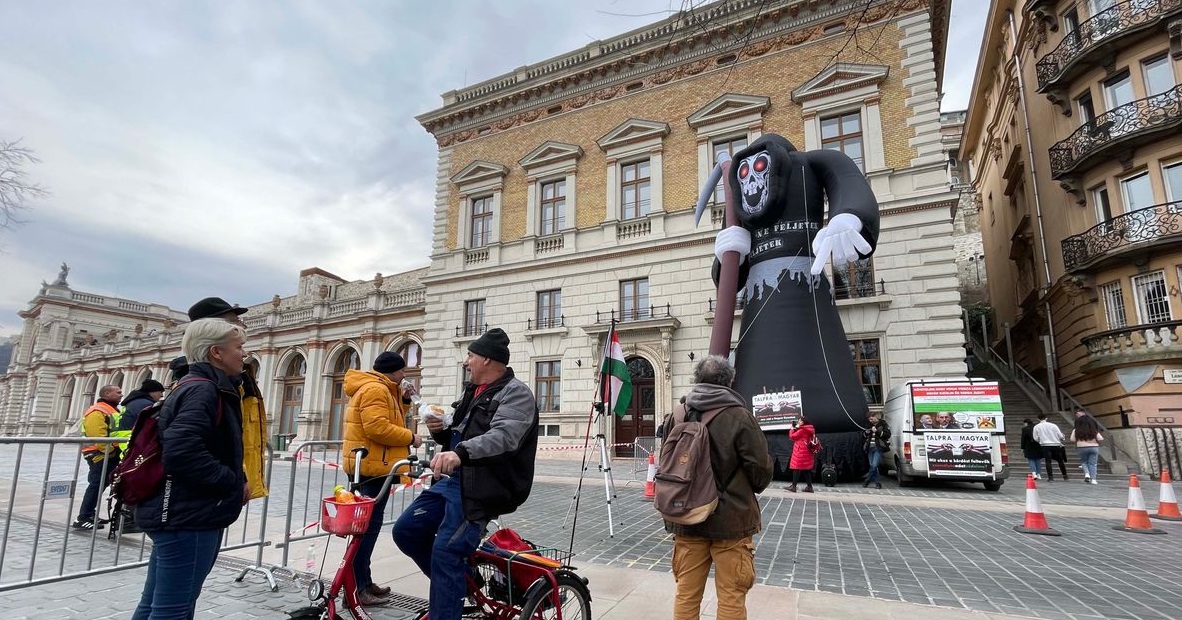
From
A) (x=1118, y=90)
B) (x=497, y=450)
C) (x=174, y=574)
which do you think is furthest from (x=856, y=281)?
(x=174, y=574)

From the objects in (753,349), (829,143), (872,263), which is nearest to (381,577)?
(753,349)

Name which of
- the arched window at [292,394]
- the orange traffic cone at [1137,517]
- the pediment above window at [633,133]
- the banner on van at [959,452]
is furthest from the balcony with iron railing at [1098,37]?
the arched window at [292,394]

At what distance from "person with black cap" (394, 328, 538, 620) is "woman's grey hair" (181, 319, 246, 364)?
1.12 metres

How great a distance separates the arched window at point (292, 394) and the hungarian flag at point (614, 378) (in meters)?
27.6

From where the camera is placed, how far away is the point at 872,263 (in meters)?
16.4

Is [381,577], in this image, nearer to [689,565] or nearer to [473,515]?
[473,515]

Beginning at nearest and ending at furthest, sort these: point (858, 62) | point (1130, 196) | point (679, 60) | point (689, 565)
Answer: point (689, 565)
point (1130, 196)
point (858, 62)
point (679, 60)

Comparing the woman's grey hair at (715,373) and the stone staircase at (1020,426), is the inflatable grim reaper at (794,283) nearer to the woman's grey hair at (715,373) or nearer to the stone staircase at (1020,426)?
the stone staircase at (1020,426)

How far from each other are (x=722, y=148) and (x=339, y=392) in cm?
2258

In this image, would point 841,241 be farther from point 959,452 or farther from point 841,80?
point 841,80

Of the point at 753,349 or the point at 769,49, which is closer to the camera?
the point at 753,349

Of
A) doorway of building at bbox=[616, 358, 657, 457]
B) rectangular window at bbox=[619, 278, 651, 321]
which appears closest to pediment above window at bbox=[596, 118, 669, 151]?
rectangular window at bbox=[619, 278, 651, 321]

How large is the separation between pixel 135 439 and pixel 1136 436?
775 inches

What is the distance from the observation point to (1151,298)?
49.1 ft
